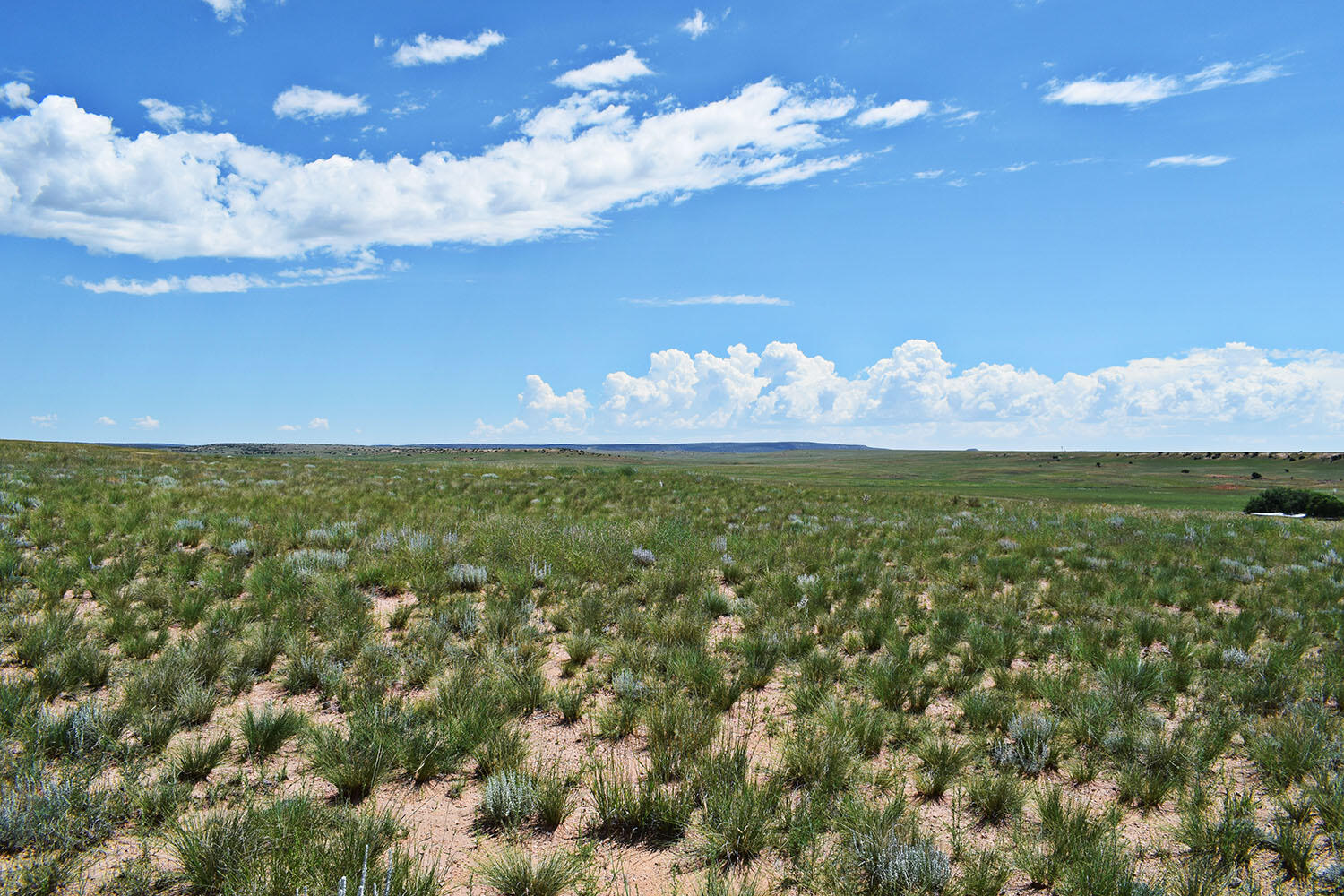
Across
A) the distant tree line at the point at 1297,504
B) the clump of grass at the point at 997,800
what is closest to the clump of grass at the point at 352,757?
the clump of grass at the point at 997,800

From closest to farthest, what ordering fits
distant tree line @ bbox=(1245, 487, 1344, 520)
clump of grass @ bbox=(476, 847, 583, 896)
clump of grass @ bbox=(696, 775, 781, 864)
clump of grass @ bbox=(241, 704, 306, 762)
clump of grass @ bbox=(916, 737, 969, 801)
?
1. clump of grass @ bbox=(476, 847, 583, 896)
2. clump of grass @ bbox=(696, 775, 781, 864)
3. clump of grass @ bbox=(916, 737, 969, 801)
4. clump of grass @ bbox=(241, 704, 306, 762)
5. distant tree line @ bbox=(1245, 487, 1344, 520)

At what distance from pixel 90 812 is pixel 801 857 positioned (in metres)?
4.19

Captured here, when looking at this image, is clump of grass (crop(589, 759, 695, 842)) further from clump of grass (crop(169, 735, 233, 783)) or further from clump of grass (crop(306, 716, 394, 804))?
clump of grass (crop(169, 735, 233, 783))

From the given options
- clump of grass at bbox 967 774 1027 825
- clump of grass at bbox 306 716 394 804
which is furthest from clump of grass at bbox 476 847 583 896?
clump of grass at bbox 967 774 1027 825

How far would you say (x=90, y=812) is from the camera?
11.9 feet

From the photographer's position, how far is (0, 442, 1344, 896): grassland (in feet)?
11.8

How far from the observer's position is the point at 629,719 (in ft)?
17.5

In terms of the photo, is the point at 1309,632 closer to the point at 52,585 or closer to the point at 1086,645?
the point at 1086,645

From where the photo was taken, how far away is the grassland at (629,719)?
3.59m

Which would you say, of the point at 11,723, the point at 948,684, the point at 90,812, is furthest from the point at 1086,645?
the point at 11,723

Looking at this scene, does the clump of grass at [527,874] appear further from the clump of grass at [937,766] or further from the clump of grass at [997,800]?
the clump of grass at [997,800]

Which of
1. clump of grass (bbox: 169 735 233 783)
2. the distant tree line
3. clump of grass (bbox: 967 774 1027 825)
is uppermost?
clump of grass (bbox: 169 735 233 783)

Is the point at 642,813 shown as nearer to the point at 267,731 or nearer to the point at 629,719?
→ the point at 629,719

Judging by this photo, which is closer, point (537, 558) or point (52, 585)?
point (52, 585)
